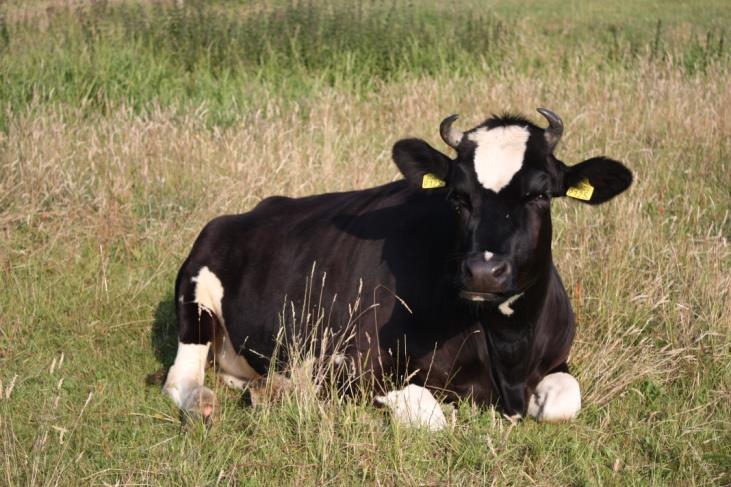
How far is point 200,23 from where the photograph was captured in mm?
13148

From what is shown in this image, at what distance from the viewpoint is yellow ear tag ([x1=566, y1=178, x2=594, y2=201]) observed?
201 inches

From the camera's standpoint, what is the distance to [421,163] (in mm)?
5246

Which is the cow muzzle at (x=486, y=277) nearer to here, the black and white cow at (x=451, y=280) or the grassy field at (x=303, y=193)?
the black and white cow at (x=451, y=280)

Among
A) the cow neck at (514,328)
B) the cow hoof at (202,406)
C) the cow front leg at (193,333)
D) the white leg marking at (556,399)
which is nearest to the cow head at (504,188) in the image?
the cow neck at (514,328)

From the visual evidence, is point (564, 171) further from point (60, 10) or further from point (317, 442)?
point (60, 10)

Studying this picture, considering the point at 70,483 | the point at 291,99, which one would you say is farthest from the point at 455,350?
the point at 291,99

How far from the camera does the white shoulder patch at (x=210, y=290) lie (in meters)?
6.28

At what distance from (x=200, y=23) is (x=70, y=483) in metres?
9.84

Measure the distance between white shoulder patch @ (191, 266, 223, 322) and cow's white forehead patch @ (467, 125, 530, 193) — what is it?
80.3 inches

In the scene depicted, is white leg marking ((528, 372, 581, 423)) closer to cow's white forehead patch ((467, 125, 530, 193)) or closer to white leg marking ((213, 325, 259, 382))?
cow's white forehead patch ((467, 125, 530, 193))

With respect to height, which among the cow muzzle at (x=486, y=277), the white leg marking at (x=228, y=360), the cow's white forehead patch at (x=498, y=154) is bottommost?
the white leg marking at (x=228, y=360)

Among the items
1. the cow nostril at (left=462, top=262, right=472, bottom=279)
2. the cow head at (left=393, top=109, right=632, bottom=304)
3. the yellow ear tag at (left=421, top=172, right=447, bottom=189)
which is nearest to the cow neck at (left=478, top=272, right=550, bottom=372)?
the cow head at (left=393, top=109, right=632, bottom=304)

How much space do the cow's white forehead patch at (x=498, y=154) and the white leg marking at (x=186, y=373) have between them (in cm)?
198

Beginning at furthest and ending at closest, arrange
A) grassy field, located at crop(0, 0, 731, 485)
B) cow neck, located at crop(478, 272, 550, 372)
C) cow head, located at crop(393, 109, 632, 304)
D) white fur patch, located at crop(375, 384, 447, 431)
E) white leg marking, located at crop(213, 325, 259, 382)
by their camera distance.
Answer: white leg marking, located at crop(213, 325, 259, 382) < cow neck, located at crop(478, 272, 550, 372) < white fur patch, located at crop(375, 384, 447, 431) < cow head, located at crop(393, 109, 632, 304) < grassy field, located at crop(0, 0, 731, 485)
